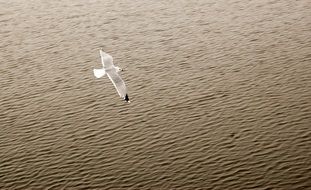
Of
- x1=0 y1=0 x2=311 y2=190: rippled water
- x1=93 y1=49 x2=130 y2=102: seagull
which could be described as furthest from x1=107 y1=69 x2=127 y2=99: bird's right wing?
x1=0 y1=0 x2=311 y2=190: rippled water

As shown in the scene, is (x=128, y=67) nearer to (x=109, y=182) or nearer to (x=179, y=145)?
(x=179, y=145)

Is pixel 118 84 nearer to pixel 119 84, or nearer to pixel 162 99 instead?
pixel 119 84

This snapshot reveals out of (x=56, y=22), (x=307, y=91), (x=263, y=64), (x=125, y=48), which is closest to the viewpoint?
(x=307, y=91)

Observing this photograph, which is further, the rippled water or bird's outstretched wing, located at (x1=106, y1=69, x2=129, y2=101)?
the rippled water

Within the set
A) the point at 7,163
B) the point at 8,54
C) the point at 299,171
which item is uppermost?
the point at 8,54

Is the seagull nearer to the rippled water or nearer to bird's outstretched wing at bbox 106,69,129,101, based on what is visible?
bird's outstretched wing at bbox 106,69,129,101

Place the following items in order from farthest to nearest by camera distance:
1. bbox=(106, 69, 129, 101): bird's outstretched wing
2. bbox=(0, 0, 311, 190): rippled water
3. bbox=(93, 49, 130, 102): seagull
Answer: bbox=(0, 0, 311, 190): rippled water < bbox=(93, 49, 130, 102): seagull < bbox=(106, 69, 129, 101): bird's outstretched wing

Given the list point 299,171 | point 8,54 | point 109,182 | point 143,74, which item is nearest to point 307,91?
point 299,171

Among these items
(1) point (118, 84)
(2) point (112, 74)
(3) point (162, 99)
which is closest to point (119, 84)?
(1) point (118, 84)
